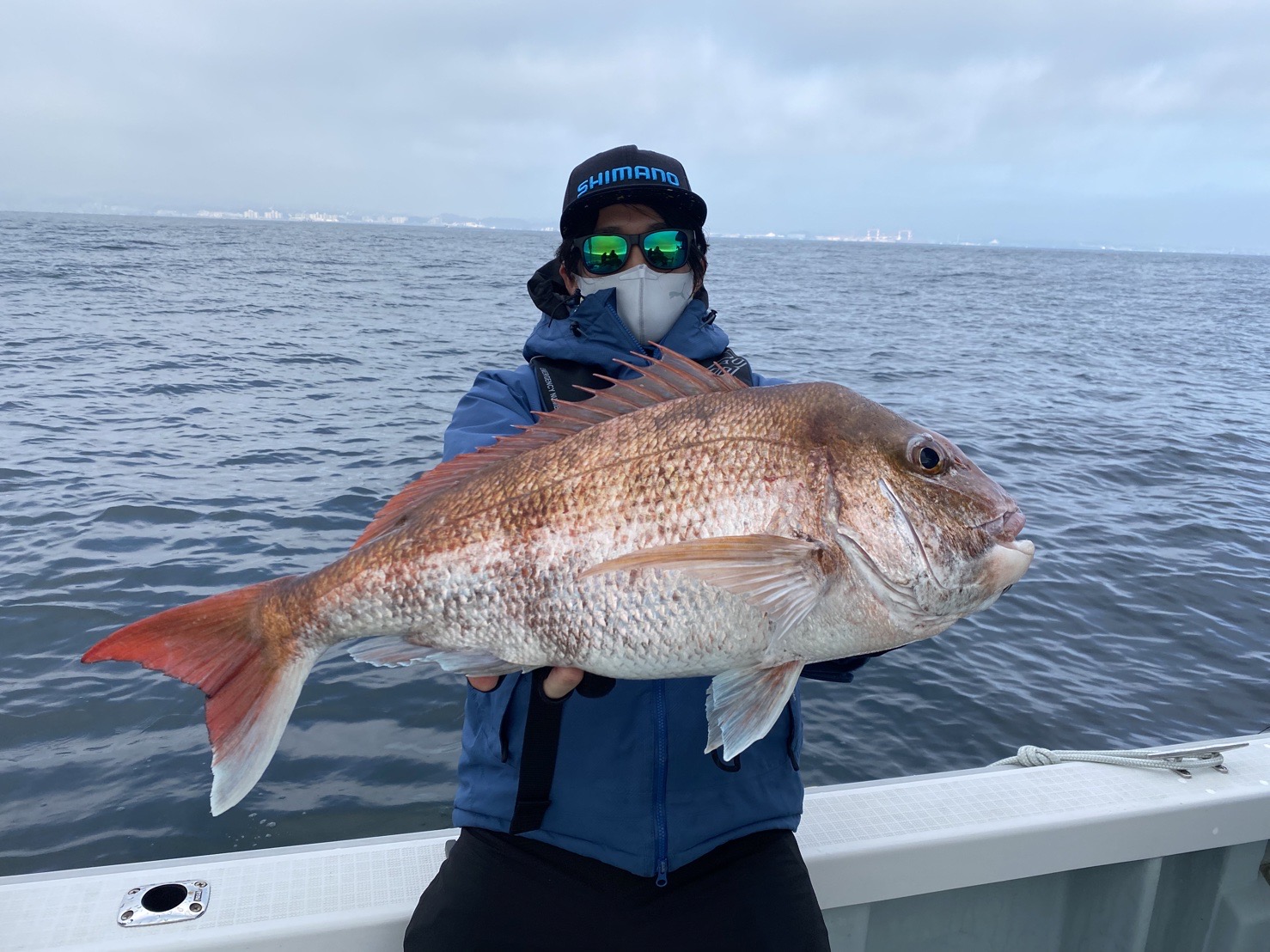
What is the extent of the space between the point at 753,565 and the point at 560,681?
624 mm

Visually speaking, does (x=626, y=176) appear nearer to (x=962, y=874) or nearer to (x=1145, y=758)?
(x=962, y=874)

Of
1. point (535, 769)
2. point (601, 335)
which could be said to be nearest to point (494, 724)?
point (535, 769)

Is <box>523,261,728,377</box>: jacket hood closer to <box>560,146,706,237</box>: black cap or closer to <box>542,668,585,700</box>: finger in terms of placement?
<box>560,146,706,237</box>: black cap

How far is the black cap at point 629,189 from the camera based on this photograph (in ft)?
9.77

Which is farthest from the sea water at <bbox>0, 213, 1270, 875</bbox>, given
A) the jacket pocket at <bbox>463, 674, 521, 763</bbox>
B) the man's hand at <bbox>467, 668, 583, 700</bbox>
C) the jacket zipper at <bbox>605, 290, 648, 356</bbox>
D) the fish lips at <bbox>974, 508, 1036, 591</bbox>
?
the fish lips at <bbox>974, 508, 1036, 591</bbox>

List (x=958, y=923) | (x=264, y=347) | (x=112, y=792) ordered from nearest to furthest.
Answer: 1. (x=958, y=923)
2. (x=112, y=792)
3. (x=264, y=347)

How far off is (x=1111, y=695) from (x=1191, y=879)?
13.3 feet

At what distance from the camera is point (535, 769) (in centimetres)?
237

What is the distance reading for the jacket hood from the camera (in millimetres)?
2957

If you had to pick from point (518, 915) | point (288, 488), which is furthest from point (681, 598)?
point (288, 488)

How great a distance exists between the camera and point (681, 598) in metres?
1.89

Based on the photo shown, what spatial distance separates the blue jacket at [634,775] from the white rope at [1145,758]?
3.61ft

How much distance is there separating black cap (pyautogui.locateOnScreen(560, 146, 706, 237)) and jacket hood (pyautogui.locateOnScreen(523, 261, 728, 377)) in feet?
1.03

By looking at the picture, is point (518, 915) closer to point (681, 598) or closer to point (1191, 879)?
point (681, 598)
